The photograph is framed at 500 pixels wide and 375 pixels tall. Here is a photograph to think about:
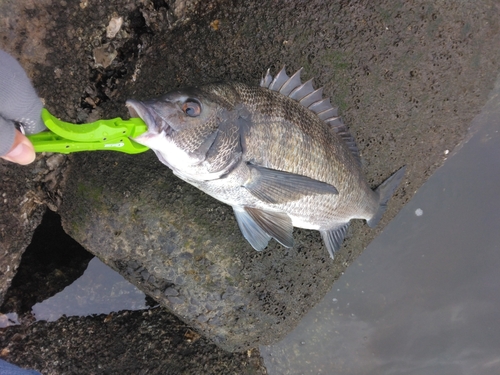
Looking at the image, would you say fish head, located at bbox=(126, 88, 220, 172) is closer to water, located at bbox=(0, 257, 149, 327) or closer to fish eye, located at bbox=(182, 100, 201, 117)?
fish eye, located at bbox=(182, 100, 201, 117)

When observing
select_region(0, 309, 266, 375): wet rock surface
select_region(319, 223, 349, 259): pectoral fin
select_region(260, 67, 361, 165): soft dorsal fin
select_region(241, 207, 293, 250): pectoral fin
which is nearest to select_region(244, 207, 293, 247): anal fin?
select_region(241, 207, 293, 250): pectoral fin

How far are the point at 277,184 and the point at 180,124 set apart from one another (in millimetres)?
752

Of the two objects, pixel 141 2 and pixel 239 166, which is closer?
pixel 239 166

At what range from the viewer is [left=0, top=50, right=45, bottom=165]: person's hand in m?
1.87

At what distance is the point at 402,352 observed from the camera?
12.7 feet

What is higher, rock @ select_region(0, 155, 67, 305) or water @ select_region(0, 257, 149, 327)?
rock @ select_region(0, 155, 67, 305)

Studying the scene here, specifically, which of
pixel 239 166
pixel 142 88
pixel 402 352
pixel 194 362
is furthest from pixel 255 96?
pixel 402 352

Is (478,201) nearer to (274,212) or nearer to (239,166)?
(274,212)

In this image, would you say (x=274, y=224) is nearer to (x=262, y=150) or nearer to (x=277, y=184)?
(x=277, y=184)

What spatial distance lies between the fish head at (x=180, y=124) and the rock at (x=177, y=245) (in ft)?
2.17

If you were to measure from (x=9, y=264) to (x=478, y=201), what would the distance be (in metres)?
4.66

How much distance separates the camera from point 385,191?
3.32 m

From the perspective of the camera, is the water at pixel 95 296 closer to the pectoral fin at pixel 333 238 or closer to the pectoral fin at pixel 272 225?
the pectoral fin at pixel 272 225

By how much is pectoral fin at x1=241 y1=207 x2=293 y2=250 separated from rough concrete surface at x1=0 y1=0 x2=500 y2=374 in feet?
1.00
